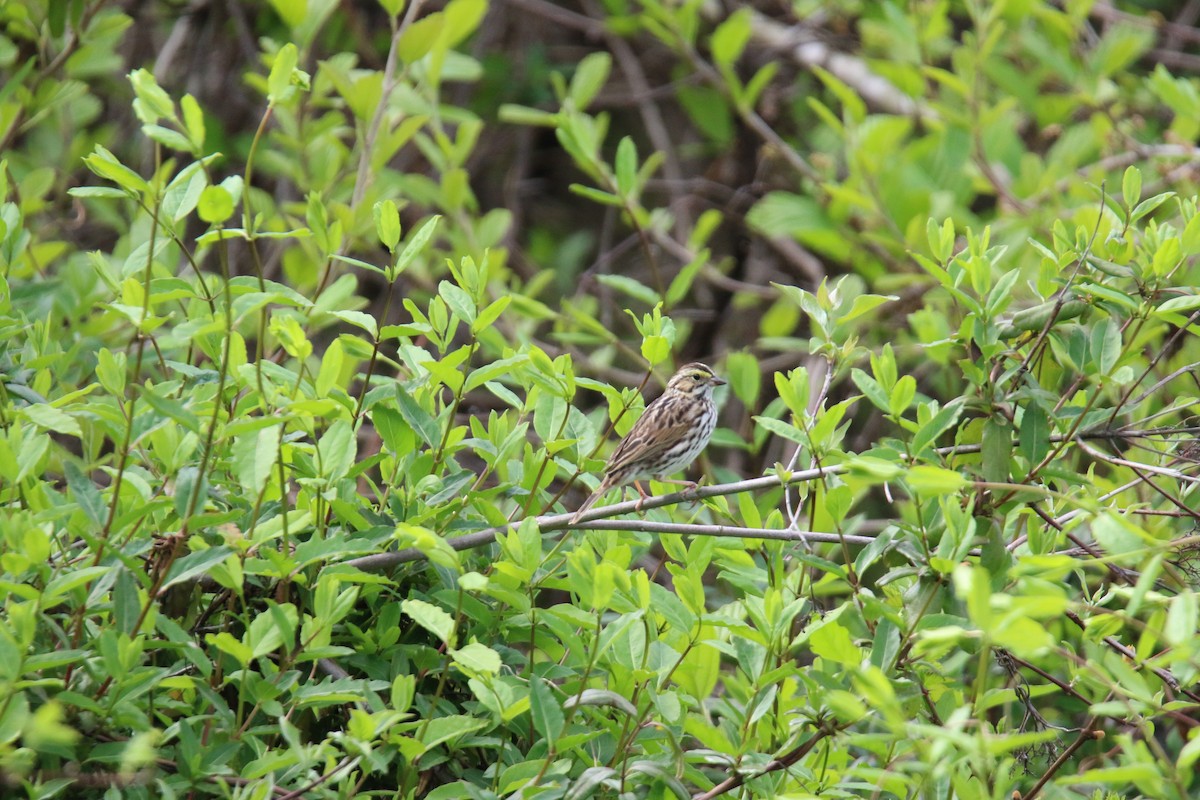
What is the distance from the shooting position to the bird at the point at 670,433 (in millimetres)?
4754

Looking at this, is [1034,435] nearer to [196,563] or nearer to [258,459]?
[258,459]

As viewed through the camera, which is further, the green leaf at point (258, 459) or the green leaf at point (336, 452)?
the green leaf at point (336, 452)

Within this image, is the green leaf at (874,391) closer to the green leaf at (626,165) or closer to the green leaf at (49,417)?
the green leaf at (49,417)

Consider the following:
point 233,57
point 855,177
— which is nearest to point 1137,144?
point 855,177

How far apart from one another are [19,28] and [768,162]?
4.46 meters

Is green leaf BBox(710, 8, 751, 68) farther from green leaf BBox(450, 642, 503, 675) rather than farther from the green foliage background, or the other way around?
green leaf BBox(450, 642, 503, 675)

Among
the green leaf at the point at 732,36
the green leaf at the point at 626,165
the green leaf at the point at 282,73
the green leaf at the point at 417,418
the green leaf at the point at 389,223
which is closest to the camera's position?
the green leaf at the point at 282,73

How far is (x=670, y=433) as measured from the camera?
5000mm

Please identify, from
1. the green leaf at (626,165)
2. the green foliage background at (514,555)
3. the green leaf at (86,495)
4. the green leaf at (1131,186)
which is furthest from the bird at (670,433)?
the green leaf at (86,495)

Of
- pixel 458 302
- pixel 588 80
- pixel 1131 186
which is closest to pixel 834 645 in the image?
pixel 458 302

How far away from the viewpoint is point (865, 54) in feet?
23.8

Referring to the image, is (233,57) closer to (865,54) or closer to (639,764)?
(865,54)

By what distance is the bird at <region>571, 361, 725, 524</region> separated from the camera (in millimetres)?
4754

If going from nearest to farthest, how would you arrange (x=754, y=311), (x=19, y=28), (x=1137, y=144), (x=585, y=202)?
(x=19, y=28)
(x=1137, y=144)
(x=754, y=311)
(x=585, y=202)
